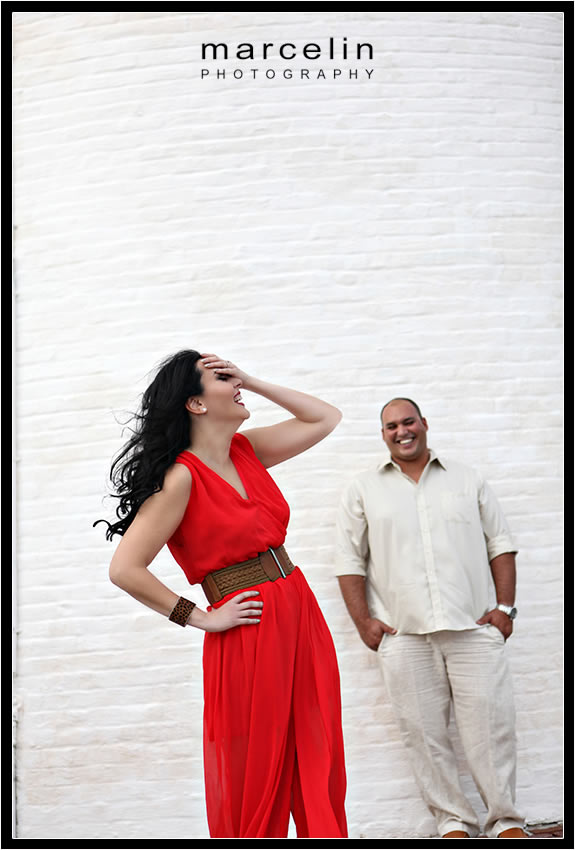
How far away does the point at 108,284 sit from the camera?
4137 mm

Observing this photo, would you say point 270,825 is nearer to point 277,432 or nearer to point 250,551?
point 250,551

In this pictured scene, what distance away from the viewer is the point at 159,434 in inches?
97.2

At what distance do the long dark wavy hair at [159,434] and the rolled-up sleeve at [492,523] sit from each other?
1.87 meters

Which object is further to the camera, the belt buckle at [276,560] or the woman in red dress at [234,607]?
the belt buckle at [276,560]

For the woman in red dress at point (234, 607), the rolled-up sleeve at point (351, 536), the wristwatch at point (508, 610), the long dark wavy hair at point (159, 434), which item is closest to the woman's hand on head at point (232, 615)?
the woman in red dress at point (234, 607)

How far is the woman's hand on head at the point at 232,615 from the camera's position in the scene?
2.37 metres

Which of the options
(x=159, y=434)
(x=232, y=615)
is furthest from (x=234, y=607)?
(x=159, y=434)

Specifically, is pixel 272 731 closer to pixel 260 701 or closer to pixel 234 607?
pixel 260 701

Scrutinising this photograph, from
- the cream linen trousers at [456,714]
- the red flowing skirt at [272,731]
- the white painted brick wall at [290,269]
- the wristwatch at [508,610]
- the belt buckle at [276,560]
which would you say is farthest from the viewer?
the white painted brick wall at [290,269]

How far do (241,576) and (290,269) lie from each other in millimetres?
2034

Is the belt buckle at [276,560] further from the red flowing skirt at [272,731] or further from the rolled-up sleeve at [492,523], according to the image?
the rolled-up sleeve at [492,523]

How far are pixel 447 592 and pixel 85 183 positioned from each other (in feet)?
8.22

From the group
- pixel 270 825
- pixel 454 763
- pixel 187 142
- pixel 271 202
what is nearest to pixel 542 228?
pixel 271 202

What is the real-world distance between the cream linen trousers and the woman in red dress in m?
1.40
